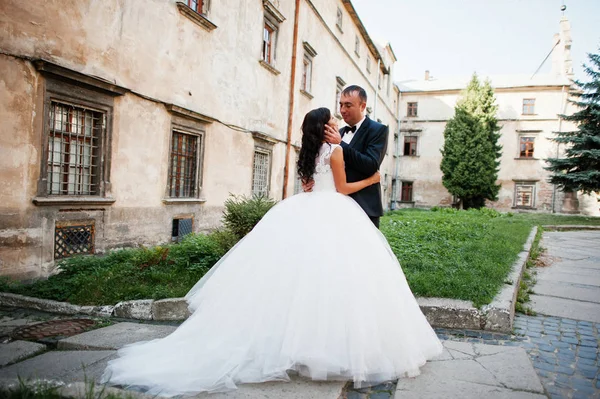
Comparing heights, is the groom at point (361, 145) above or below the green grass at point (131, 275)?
above

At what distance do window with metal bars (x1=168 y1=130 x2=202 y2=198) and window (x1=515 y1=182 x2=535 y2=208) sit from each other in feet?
91.1

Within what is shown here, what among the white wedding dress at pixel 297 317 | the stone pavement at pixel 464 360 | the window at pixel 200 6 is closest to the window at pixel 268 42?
the window at pixel 200 6

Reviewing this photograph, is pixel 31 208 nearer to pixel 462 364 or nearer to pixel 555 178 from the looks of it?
pixel 462 364

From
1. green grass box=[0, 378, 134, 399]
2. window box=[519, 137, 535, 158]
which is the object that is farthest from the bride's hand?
window box=[519, 137, 535, 158]

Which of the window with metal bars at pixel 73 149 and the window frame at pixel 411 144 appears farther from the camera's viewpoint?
the window frame at pixel 411 144

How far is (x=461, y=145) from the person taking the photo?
27.7 meters

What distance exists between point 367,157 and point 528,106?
108 feet

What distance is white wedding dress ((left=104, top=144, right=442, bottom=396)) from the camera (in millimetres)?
2307

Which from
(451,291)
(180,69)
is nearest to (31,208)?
(180,69)

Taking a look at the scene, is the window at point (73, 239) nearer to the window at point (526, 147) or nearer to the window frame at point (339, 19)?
the window frame at point (339, 19)

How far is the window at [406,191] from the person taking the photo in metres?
33.2

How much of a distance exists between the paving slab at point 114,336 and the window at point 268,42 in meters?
10.1

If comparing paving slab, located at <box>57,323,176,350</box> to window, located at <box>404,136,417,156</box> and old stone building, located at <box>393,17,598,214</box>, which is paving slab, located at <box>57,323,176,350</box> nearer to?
old stone building, located at <box>393,17,598,214</box>

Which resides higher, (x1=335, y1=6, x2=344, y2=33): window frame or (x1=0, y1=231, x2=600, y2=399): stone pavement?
(x1=335, y1=6, x2=344, y2=33): window frame
